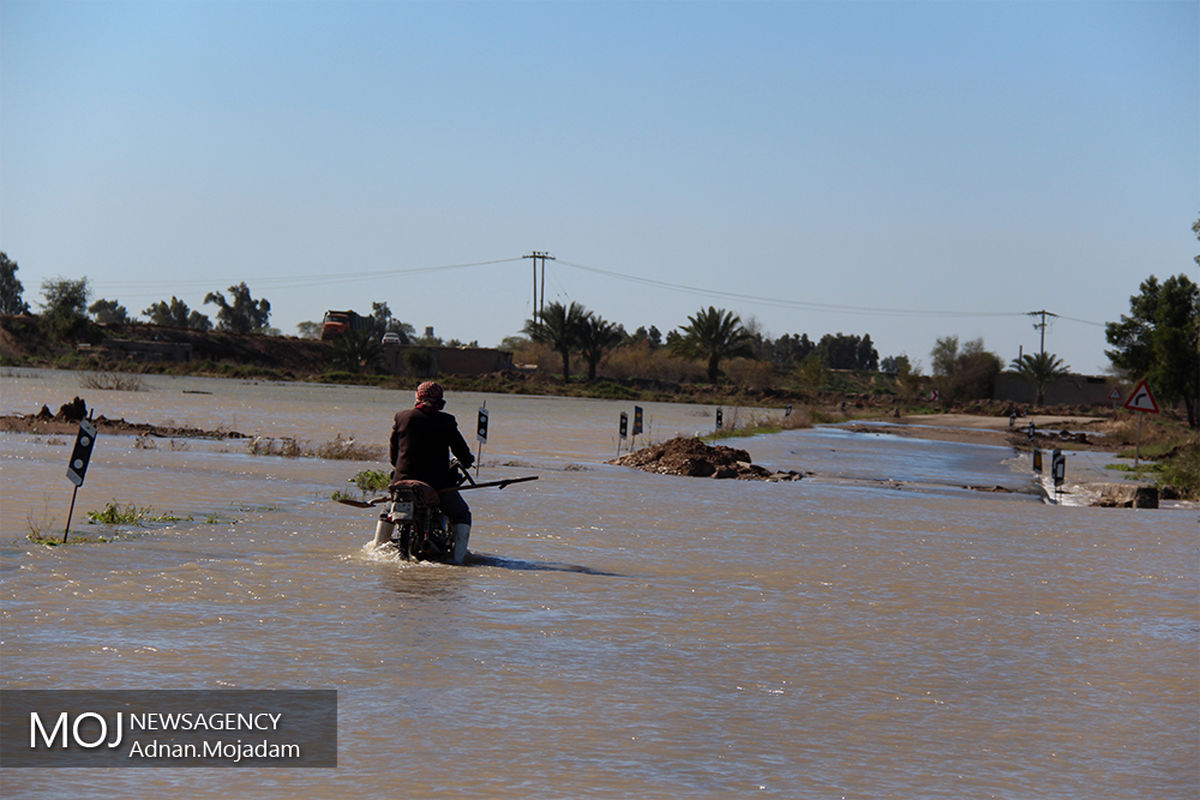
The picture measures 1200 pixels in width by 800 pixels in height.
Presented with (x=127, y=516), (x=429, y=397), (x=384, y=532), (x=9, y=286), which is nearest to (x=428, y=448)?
(x=429, y=397)

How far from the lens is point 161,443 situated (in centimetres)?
2941

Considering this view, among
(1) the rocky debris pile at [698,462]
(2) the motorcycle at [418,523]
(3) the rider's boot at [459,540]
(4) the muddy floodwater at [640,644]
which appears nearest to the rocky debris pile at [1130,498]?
(4) the muddy floodwater at [640,644]

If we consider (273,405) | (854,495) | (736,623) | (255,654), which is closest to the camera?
(255,654)

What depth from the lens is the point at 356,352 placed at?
108062mm

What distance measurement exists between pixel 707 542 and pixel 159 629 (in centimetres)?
801

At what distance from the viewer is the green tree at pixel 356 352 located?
10806 cm

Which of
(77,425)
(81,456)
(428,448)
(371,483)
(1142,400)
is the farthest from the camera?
(77,425)

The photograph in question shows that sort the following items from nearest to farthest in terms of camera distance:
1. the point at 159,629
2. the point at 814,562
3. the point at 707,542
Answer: the point at 159,629, the point at 814,562, the point at 707,542

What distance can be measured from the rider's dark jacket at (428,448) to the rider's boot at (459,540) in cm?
55

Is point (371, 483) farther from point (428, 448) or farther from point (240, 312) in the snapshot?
point (240, 312)

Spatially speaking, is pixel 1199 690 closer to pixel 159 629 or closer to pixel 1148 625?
pixel 1148 625

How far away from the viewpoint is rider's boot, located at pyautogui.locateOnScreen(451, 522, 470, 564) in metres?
12.7

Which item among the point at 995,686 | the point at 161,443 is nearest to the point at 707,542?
the point at 995,686
